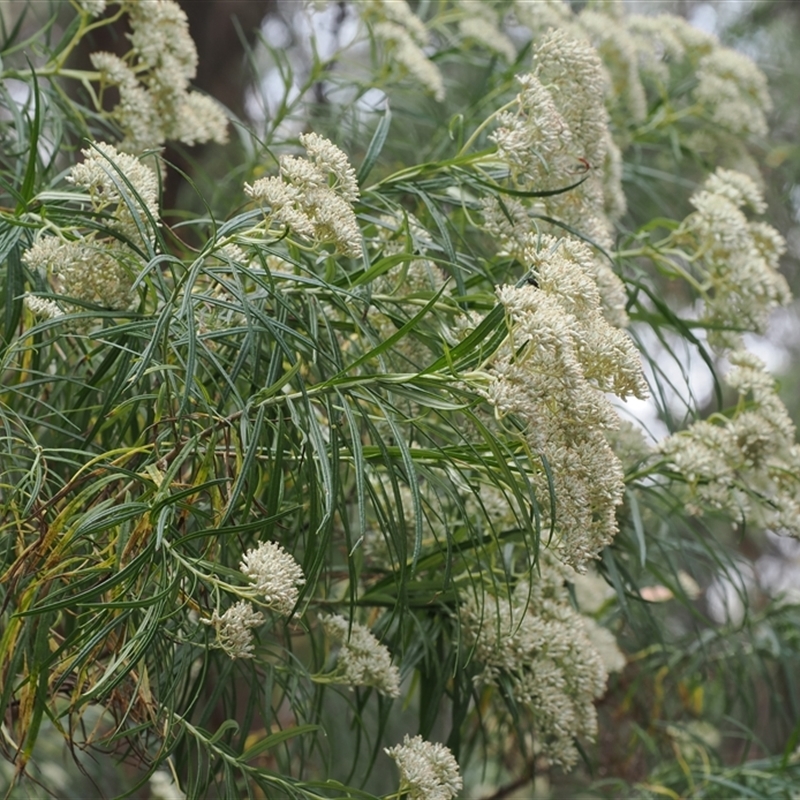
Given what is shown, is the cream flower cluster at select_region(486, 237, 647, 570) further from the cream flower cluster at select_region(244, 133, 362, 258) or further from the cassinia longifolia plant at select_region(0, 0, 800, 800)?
the cream flower cluster at select_region(244, 133, 362, 258)

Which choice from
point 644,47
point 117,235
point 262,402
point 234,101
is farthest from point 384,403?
point 234,101

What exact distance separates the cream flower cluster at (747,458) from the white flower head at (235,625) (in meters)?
0.46

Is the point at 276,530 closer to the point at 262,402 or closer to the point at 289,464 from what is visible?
the point at 289,464

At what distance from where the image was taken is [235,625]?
63 centimetres

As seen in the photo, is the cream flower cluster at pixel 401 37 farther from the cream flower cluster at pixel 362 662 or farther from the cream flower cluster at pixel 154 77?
the cream flower cluster at pixel 362 662

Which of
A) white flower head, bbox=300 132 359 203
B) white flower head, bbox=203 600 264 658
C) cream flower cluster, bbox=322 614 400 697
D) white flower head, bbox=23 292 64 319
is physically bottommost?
cream flower cluster, bbox=322 614 400 697

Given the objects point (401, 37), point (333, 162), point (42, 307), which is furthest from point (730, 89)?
point (42, 307)

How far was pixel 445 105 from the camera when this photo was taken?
5.42ft

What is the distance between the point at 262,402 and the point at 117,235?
0.17 meters

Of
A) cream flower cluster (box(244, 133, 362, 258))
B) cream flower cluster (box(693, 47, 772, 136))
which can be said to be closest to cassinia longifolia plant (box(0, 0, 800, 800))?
cream flower cluster (box(244, 133, 362, 258))

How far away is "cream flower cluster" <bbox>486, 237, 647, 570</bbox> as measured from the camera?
1.99 ft

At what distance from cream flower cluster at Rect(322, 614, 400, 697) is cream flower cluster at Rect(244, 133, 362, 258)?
0.32m

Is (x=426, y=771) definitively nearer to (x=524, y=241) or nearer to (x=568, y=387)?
(x=568, y=387)

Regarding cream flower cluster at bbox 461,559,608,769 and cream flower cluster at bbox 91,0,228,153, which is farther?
cream flower cluster at bbox 91,0,228,153
